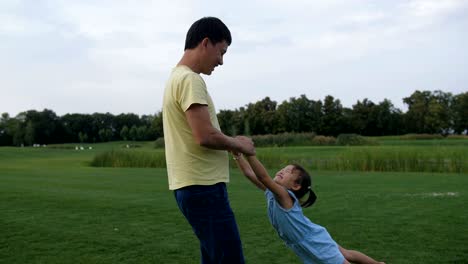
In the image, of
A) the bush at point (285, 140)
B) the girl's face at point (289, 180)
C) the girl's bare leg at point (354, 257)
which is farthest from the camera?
the bush at point (285, 140)

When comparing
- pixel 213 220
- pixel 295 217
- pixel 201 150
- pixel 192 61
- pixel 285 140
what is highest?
pixel 192 61

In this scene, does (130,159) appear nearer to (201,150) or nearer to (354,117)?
(201,150)

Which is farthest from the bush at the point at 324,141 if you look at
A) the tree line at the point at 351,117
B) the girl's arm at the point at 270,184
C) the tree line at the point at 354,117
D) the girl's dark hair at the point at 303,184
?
the girl's arm at the point at 270,184

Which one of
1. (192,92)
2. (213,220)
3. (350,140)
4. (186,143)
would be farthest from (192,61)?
(350,140)

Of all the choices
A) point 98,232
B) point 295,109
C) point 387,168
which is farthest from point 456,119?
point 98,232

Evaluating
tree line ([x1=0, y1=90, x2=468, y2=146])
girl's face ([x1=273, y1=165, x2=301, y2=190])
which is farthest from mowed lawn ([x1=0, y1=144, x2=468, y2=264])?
tree line ([x1=0, y1=90, x2=468, y2=146])

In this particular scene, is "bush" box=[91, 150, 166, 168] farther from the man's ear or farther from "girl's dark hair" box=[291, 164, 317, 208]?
the man's ear

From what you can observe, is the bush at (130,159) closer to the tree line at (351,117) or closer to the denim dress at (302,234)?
the denim dress at (302,234)

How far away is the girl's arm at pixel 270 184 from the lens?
3.49 meters

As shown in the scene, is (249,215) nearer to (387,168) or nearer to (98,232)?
(98,232)

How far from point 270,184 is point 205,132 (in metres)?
1.02

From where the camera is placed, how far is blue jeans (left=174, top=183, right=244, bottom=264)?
9.57 ft

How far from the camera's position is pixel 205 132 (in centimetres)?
279

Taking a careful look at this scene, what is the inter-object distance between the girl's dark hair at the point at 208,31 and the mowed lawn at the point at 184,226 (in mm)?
3434
